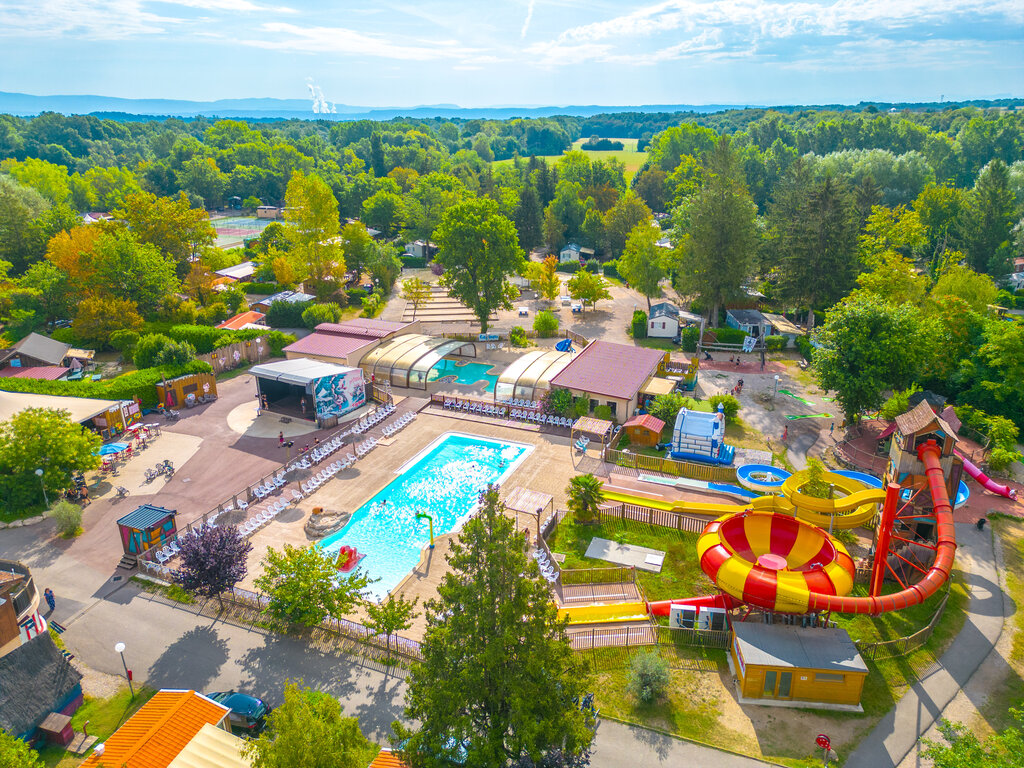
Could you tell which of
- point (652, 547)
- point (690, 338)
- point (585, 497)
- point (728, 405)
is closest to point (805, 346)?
point (690, 338)

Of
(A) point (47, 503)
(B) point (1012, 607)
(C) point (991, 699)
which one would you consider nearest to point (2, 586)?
(A) point (47, 503)

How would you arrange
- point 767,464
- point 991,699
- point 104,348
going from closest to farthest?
point 991,699 → point 767,464 → point 104,348

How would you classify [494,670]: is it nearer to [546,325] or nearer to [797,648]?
[797,648]

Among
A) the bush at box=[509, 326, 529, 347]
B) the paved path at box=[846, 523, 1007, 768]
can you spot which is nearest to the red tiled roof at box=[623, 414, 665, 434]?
the paved path at box=[846, 523, 1007, 768]

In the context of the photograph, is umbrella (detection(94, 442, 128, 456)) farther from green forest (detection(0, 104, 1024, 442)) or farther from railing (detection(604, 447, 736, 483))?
railing (detection(604, 447, 736, 483))

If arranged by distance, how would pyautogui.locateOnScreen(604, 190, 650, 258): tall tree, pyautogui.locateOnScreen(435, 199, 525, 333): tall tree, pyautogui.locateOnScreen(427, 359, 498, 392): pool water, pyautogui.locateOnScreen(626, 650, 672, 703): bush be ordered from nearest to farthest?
pyautogui.locateOnScreen(626, 650, 672, 703): bush → pyautogui.locateOnScreen(427, 359, 498, 392): pool water → pyautogui.locateOnScreen(435, 199, 525, 333): tall tree → pyautogui.locateOnScreen(604, 190, 650, 258): tall tree

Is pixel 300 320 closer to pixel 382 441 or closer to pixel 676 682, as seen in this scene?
pixel 382 441
